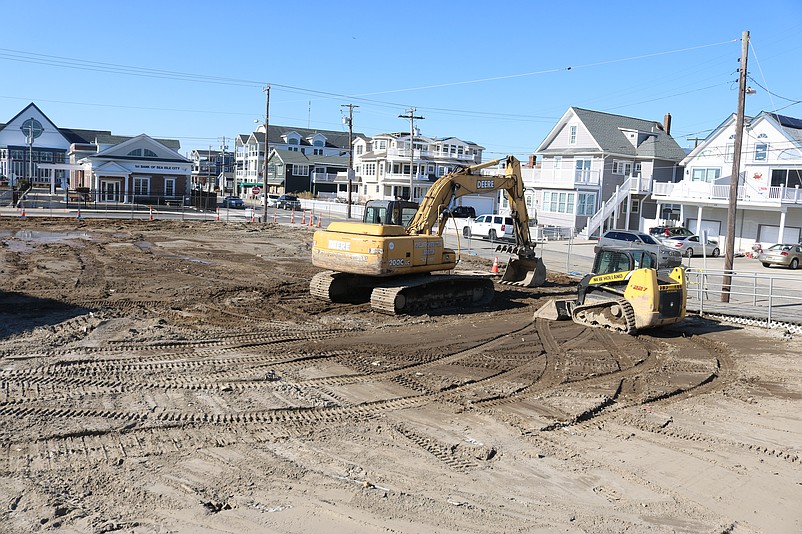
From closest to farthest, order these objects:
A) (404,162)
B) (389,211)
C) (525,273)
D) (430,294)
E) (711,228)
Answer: (430,294), (389,211), (525,273), (711,228), (404,162)

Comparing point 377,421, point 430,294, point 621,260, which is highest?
point 621,260

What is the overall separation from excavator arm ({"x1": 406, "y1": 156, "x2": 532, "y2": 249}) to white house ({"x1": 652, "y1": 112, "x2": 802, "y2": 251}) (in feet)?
80.3

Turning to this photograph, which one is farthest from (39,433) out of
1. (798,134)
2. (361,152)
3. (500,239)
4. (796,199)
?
(361,152)

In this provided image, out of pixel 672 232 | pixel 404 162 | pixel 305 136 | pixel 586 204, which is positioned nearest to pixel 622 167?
pixel 586 204

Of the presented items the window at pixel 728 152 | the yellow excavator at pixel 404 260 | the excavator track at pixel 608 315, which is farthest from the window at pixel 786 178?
the excavator track at pixel 608 315

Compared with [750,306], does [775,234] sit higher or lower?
higher

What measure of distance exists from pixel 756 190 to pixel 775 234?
9.66ft

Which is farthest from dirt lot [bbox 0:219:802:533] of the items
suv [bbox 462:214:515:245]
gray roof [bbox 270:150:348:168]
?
gray roof [bbox 270:150:348:168]

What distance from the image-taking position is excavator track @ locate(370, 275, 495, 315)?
17188 millimetres

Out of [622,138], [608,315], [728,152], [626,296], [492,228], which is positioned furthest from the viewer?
[622,138]

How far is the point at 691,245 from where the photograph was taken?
3934 cm

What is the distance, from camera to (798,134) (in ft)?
142

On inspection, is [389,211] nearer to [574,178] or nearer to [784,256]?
[784,256]

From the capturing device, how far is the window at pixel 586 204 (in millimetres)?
53031
